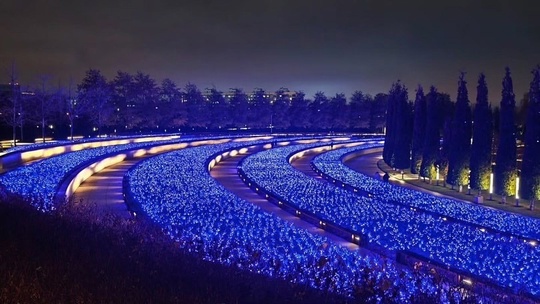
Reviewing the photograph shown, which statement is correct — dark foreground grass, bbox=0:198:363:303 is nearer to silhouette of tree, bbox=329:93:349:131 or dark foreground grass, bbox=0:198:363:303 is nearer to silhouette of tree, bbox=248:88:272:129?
silhouette of tree, bbox=248:88:272:129

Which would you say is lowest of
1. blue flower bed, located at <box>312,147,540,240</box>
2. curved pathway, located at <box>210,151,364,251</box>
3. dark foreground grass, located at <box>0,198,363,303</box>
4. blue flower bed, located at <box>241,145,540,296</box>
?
curved pathway, located at <box>210,151,364,251</box>

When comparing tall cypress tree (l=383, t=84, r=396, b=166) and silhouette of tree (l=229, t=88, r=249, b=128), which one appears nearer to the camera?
tall cypress tree (l=383, t=84, r=396, b=166)

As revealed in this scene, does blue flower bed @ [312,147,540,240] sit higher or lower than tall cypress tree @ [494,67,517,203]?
lower

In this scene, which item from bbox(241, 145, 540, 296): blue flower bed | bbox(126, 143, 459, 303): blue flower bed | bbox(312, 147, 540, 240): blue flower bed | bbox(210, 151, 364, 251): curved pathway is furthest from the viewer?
bbox(312, 147, 540, 240): blue flower bed

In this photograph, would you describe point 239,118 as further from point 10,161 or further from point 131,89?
point 10,161

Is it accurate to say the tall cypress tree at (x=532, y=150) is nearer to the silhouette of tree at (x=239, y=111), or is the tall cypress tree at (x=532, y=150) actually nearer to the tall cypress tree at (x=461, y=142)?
the tall cypress tree at (x=461, y=142)

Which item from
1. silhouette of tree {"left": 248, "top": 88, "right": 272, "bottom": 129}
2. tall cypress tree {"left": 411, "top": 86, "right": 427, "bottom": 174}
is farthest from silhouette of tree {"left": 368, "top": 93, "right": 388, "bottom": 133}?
tall cypress tree {"left": 411, "top": 86, "right": 427, "bottom": 174}

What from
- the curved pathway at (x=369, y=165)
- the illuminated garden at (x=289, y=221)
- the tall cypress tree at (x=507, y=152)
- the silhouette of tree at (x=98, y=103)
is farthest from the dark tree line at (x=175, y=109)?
the tall cypress tree at (x=507, y=152)
